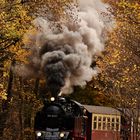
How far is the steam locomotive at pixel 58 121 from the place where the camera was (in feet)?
81.8

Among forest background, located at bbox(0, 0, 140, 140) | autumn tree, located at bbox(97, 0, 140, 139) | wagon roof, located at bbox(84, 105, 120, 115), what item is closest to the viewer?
forest background, located at bbox(0, 0, 140, 140)

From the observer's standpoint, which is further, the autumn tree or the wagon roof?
the wagon roof

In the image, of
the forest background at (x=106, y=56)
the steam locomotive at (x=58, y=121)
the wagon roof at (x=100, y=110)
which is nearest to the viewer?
the forest background at (x=106, y=56)

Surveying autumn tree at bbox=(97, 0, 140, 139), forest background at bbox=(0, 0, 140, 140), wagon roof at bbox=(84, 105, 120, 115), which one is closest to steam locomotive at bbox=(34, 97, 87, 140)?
forest background at bbox=(0, 0, 140, 140)

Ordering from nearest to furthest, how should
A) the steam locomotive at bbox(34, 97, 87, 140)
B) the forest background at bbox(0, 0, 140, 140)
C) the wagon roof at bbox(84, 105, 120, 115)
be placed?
the forest background at bbox(0, 0, 140, 140) → the steam locomotive at bbox(34, 97, 87, 140) → the wagon roof at bbox(84, 105, 120, 115)

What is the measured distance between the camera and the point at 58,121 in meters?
25.2

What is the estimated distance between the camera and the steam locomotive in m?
24.9

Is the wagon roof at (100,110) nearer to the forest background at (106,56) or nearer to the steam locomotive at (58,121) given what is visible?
the forest background at (106,56)

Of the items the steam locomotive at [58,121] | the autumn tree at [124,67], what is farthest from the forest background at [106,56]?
the steam locomotive at [58,121]

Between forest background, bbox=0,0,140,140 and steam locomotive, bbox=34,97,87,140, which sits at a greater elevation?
forest background, bbox=0,0,140,140

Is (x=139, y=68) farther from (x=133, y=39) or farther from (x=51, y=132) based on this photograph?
(x=51, y=132)

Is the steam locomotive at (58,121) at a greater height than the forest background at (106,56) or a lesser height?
lesser

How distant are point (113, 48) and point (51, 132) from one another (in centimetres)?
794

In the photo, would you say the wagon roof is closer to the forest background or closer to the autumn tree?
the forest background
